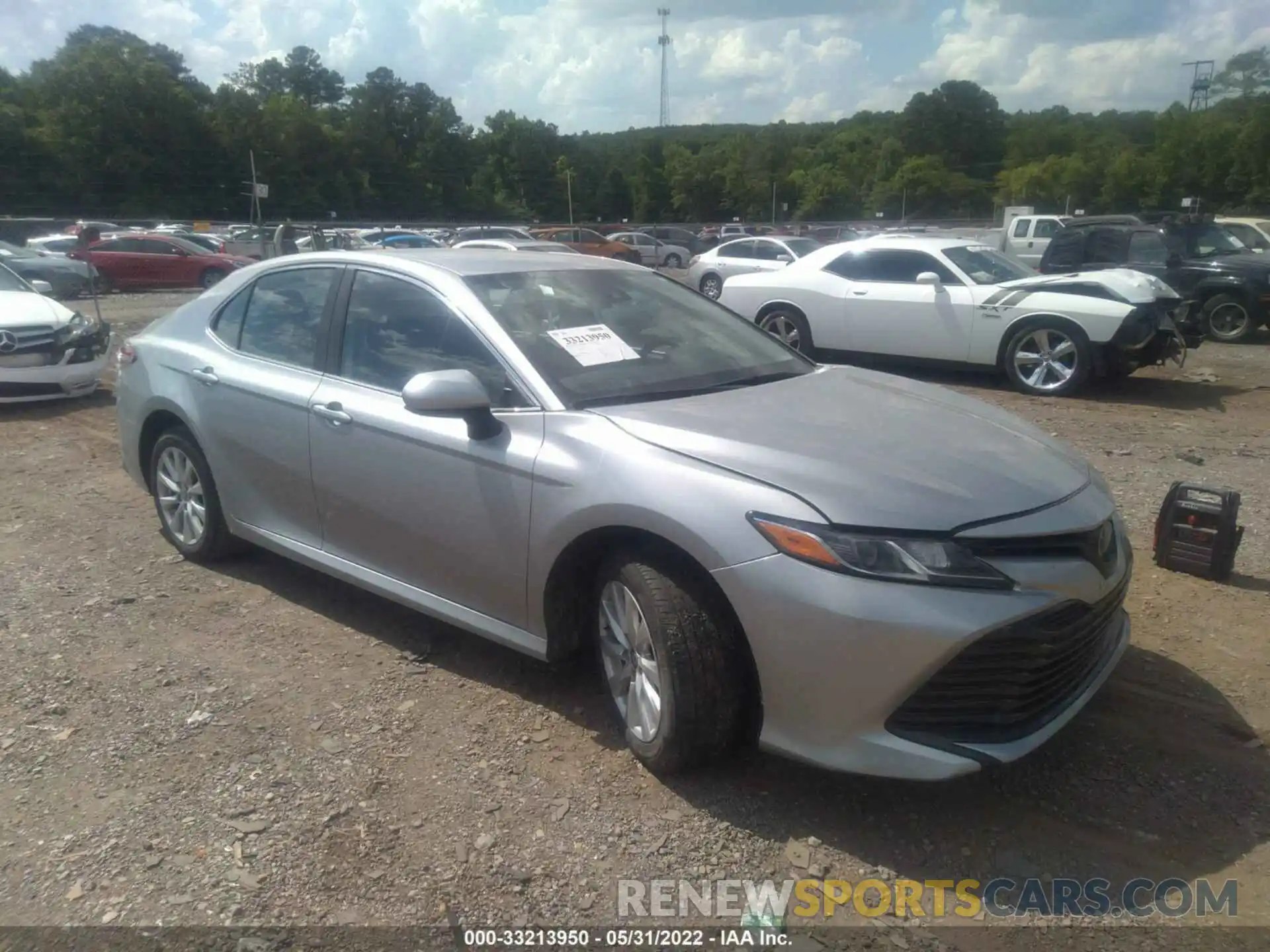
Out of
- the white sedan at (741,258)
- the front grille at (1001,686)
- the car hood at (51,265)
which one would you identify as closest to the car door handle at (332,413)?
the front grille at (1001,686)

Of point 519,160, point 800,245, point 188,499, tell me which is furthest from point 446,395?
point 519,160

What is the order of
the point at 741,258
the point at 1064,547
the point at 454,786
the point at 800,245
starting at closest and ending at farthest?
1. the point at 1064,547
2. the point at 454,786
3. the point at 741,258
4. the point at 800,245

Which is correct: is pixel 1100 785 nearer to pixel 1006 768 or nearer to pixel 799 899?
pixel 1006 768

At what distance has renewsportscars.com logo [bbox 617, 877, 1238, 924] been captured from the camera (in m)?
2.66

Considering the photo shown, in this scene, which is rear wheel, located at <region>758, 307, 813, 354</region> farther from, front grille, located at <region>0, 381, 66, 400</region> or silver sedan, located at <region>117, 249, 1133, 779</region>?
front grille, located at <region>0, 381, 66, 400</region>

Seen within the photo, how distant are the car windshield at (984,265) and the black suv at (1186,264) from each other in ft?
10.8

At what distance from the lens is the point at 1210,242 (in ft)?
47.7

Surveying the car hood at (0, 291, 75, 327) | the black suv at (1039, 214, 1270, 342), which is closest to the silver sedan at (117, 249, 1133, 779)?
the car hood at (0, 291, 75, 327)

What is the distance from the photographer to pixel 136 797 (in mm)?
3195

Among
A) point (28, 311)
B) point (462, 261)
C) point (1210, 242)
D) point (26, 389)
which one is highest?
point (462, 261)

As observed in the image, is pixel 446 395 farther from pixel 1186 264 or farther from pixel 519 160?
pixel 519 160

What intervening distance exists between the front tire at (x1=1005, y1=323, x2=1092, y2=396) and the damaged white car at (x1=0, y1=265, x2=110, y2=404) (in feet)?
29.3

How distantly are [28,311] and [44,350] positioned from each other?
0.44 metres

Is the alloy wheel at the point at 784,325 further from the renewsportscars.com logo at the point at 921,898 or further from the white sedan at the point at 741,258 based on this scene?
the renewsportscars.com logo at the point at 921,898
